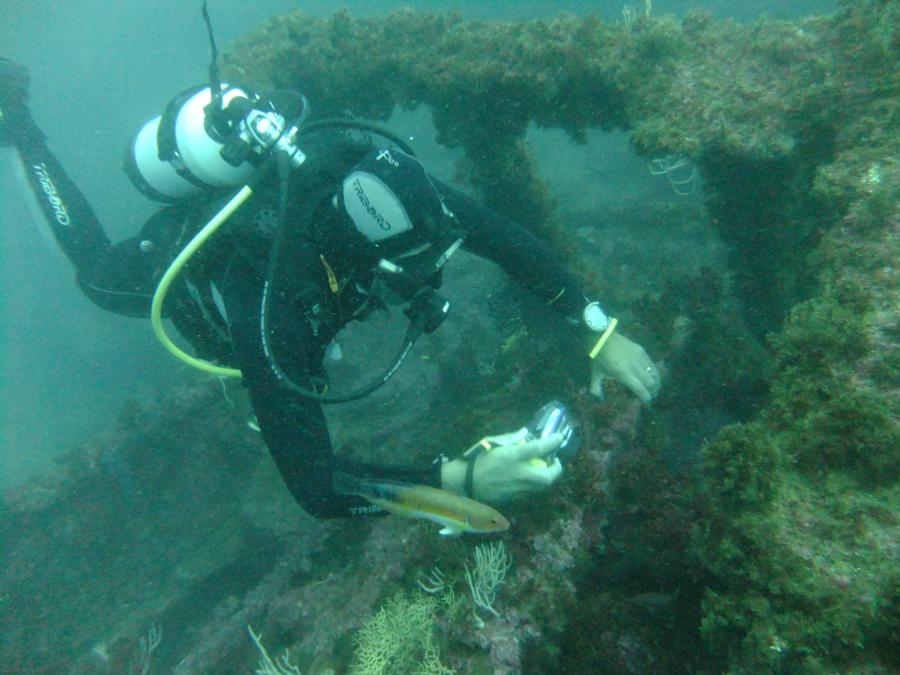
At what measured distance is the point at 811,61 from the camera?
158 inches

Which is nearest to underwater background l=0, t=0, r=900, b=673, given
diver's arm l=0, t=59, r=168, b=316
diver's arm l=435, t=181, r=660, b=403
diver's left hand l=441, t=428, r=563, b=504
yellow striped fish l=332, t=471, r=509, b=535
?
diver's arm l=435, t=181, r=660, b=403

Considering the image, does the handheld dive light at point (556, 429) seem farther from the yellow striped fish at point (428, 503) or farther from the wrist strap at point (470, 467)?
the yellow striped fish at point (428, 503)

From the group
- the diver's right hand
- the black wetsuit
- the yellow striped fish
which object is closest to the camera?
the yellow striped fish

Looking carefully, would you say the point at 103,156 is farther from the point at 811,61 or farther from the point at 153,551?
the point at 811,61

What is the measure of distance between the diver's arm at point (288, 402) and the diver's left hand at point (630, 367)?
6.77ft

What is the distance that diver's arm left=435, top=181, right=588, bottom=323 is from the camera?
3.55m

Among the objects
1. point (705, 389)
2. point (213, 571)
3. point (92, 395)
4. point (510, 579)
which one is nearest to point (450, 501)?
point (510, 579)

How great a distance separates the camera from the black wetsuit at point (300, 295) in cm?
260

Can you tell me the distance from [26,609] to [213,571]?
13.6 ft

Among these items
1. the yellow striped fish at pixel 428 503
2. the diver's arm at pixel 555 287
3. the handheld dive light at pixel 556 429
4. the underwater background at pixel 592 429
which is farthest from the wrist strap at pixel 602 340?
the yellow striped fish at pixel 428 503

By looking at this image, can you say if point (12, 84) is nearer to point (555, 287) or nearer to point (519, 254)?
point (519, 254)

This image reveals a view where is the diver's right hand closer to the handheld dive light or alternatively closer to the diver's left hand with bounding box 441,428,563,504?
the diver's left hand with bounding box 441,428,563,504

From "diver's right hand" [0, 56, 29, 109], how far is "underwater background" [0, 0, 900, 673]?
1130 mm

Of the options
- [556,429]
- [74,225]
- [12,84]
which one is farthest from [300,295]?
[12,84]
